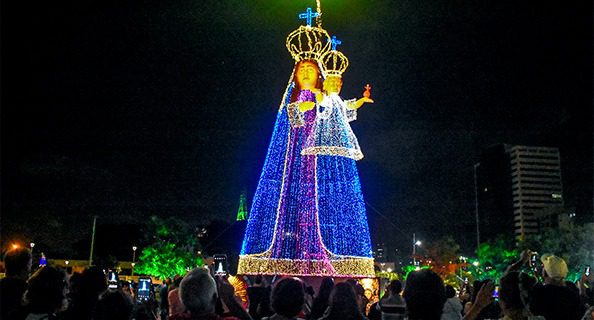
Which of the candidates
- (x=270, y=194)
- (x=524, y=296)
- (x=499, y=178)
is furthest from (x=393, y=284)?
(x=499, y=178)

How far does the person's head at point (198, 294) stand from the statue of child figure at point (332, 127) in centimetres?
1503

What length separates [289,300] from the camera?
5266 mm

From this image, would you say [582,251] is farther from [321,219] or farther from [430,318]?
[430,318]

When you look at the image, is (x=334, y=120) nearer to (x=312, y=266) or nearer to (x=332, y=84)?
(x=332, y=84)

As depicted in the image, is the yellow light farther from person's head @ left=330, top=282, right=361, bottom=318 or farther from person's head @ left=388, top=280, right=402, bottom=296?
person's head @ left=330, top=282, right=361, bottom=318

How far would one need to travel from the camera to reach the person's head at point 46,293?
547 cm

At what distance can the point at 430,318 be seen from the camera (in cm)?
443

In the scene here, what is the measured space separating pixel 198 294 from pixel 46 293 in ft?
5.78

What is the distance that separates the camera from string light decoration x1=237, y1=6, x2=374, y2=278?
20359 millimetres

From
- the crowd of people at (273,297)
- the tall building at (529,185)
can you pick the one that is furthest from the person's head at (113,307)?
the tall building at (529,185)

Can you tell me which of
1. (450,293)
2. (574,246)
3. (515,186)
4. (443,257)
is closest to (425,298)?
(450,293)

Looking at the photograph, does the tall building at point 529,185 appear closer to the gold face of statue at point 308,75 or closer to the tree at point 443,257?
the tree at point 443,257

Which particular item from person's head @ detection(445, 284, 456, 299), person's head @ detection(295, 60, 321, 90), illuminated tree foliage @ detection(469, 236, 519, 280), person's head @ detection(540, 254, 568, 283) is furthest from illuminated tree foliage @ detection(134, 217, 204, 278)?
person's head @ detection(540, 254, 568, 283)

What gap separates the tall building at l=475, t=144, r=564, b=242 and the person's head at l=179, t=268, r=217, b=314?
140 meters
